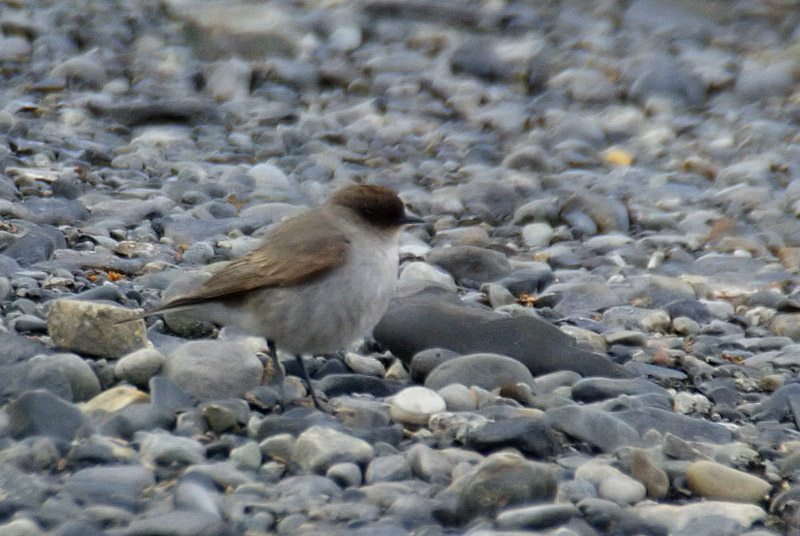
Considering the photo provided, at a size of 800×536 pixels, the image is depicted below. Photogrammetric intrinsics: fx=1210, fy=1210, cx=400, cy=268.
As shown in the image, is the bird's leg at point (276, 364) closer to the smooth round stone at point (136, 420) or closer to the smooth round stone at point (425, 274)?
the smooth round stone at point (136, 420)

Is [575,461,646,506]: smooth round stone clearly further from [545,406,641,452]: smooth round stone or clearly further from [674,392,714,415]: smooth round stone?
[674,392,714,415]: smooth round stone

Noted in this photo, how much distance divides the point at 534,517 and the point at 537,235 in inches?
194

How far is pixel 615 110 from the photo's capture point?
39.8 feet

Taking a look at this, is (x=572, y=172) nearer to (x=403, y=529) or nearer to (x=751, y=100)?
(x=751, y=100)

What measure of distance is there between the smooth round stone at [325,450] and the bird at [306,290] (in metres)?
0.74

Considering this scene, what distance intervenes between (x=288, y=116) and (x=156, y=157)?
6.33ft

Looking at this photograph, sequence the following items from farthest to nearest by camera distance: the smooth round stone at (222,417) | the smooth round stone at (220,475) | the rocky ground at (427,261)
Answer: the smooth round stone at (222,417) → the rocky ground at (427,261) → the smooth round stone at (220,475)

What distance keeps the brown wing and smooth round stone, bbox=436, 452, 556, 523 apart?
5.48ft

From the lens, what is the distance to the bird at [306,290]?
18.0ft

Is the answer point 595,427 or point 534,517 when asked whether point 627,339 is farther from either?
point 534,517

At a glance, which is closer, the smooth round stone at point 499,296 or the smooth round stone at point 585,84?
the smooth round stone at point 499,296

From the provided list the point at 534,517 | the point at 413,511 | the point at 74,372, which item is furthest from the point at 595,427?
the point at 74,372

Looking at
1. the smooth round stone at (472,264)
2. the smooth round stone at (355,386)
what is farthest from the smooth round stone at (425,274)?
the smooth round stone at (355,386)

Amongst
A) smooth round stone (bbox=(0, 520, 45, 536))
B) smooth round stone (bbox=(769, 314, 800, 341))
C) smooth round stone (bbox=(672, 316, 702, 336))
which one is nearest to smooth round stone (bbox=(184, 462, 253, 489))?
smooth round stone (bbox=(0, 520, 45, 536))
